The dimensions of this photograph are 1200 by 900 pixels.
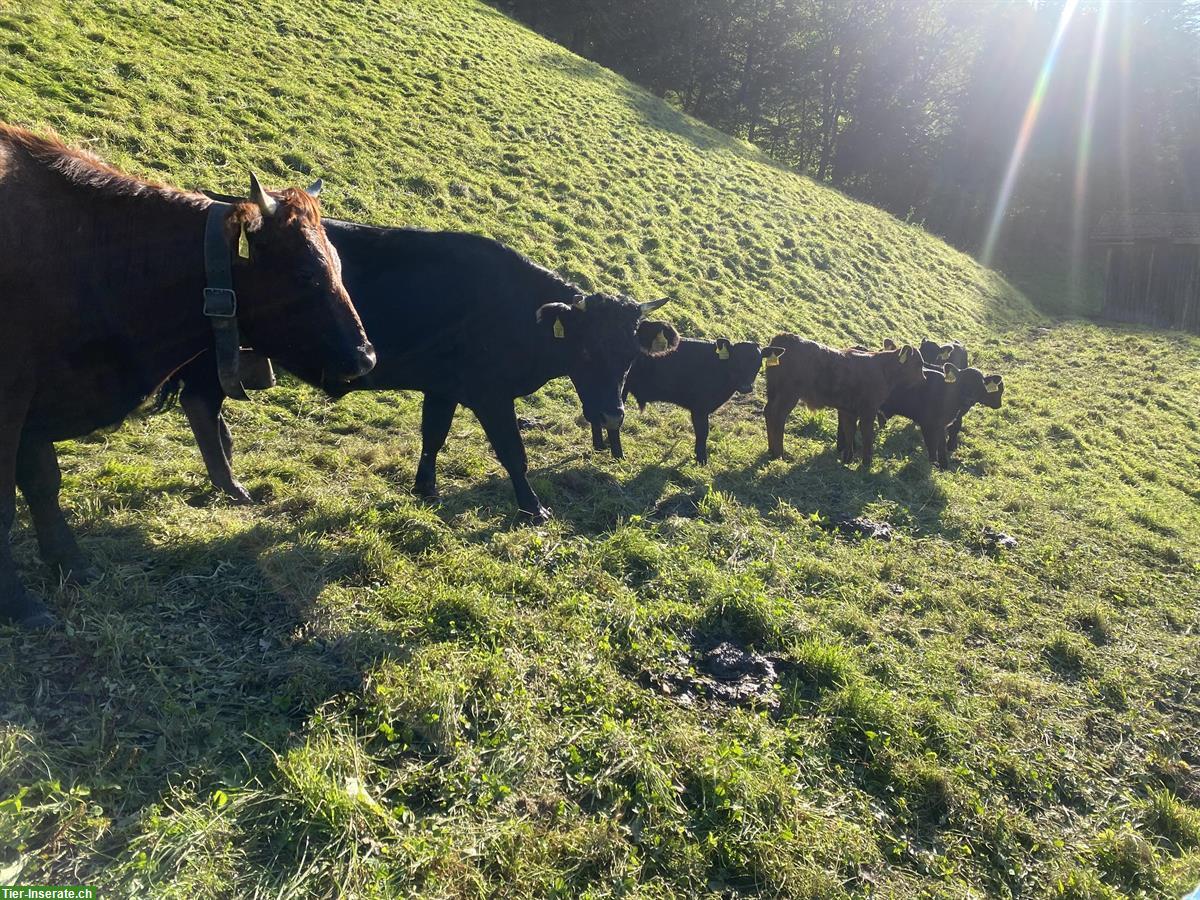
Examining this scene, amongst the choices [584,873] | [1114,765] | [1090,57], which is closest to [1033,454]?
[1114,765]

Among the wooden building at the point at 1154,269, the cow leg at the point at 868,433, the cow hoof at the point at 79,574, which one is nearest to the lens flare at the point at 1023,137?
the wooden building at the point at 1154,269

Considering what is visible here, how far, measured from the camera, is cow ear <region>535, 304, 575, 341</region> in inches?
272

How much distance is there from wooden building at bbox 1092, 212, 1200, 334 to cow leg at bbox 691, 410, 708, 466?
3372 cm

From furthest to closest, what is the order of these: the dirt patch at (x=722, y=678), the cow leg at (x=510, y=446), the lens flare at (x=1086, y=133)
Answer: the lens flare at (x=1086, y=133)
the cow leg at (x=510, y=446)
the dirt patch at (x=722, y=678)

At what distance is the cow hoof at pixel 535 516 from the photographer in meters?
6.52

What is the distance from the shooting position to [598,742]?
3.71m

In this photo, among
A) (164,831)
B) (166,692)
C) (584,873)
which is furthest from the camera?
(166,692)

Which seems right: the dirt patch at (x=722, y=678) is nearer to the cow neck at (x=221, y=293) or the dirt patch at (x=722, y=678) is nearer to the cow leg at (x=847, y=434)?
the cow neck at (x=221, y=293)

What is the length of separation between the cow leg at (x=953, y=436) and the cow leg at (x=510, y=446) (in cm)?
894

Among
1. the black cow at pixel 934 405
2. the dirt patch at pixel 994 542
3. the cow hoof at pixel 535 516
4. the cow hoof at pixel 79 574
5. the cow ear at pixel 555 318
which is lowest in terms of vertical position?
the cow hoof at pixel 535 516

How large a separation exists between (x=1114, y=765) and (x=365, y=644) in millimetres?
5109

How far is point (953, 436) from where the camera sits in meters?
12.6

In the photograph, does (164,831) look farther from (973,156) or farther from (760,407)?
(973,156)

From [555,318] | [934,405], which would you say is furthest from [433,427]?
[934,405]
